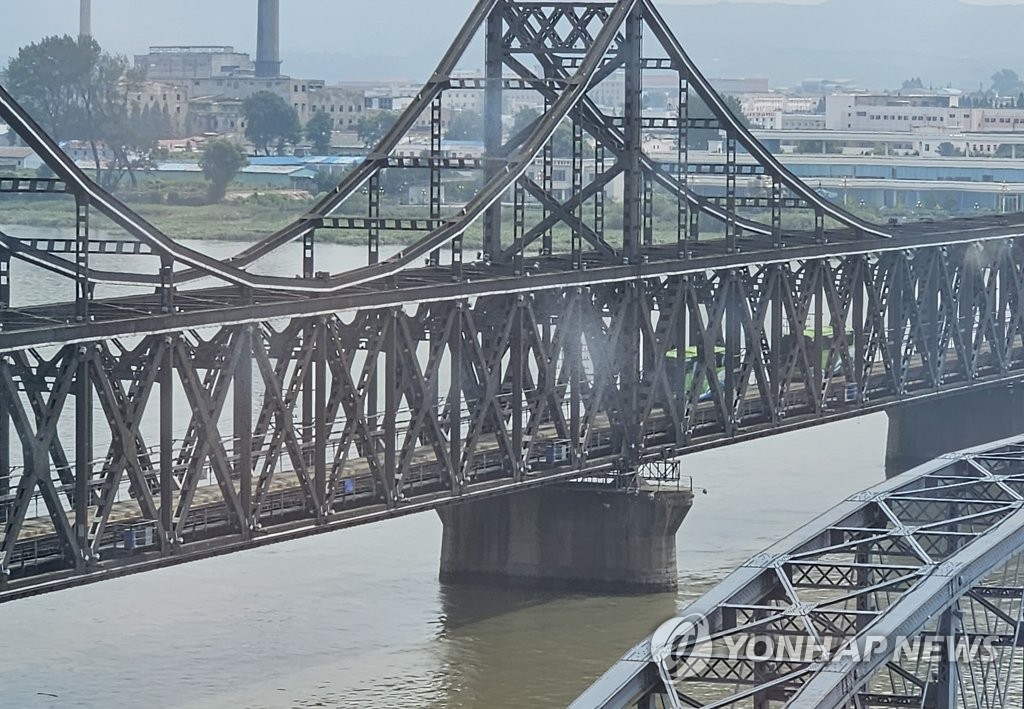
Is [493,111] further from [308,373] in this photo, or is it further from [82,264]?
[82,264]

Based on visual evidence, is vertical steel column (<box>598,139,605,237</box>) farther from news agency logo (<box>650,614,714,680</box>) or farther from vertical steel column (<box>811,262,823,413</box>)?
news agency logo (<box>650,614,714,680</box>)

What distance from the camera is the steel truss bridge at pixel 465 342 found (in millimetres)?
37969

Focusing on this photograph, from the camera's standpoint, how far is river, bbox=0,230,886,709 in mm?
42031

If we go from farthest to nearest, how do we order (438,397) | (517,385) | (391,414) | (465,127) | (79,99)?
(465,127)
(79,99)
(438,397)
(517,385)
(391,414)

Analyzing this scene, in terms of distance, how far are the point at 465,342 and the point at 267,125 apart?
103122 millimetres

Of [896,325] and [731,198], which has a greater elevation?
[731,198]

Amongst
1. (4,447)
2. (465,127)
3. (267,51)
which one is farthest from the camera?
(267,51)

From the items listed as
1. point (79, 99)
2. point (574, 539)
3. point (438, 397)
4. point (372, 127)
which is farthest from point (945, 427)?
point (372, 127)

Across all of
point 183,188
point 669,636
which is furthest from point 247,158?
point 669,636

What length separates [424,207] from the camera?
374ft

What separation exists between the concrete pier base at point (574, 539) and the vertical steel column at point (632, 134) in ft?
17.6

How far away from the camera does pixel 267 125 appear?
5856 inches

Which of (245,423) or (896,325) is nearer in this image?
(245,423)
